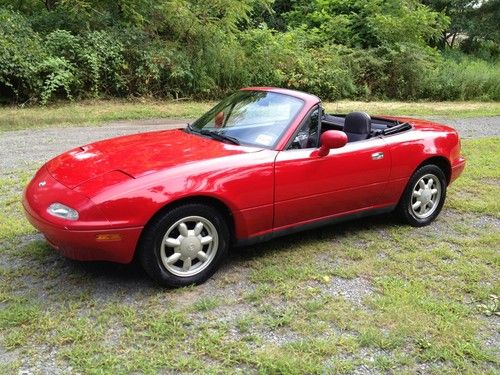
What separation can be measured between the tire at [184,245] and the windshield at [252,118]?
0.83m

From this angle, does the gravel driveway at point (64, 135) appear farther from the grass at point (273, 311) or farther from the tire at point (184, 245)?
the tire at point (184, 245)

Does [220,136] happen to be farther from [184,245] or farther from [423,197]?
[423,197]

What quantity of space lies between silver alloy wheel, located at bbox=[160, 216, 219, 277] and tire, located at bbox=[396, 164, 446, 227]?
7.24ft

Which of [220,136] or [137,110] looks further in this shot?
[137,110]

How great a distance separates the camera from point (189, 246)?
3777 mm

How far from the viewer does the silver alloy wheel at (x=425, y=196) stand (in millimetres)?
5270

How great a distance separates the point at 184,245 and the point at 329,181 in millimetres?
1398

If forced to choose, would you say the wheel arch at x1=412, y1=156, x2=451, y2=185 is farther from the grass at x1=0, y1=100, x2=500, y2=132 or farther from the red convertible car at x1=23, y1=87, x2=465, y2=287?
the grass at x1=0, y1=100, x2=500, y2=132

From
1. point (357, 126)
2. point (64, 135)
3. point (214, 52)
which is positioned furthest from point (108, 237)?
point (214, 52)

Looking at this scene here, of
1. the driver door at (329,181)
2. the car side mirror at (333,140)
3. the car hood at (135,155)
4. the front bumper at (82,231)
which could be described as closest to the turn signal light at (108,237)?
the front bumper at (82,231)

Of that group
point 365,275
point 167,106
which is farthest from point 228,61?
point 365,275

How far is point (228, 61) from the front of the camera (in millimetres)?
15883

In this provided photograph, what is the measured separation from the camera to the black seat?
507 cm

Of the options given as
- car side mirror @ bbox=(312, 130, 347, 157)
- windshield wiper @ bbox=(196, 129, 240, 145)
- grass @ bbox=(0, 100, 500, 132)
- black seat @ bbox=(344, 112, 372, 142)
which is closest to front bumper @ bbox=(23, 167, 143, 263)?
windshield wiper @ bbox=(196, 129, 240, 145)
